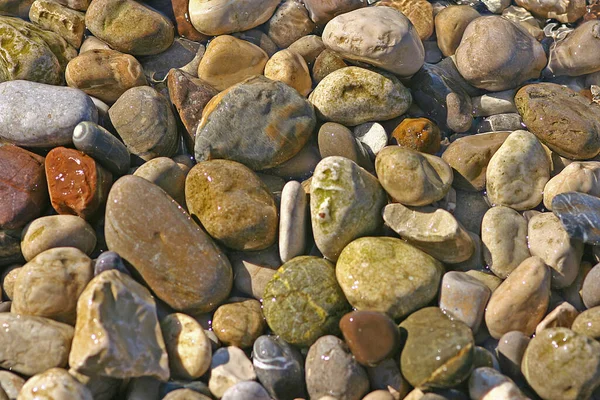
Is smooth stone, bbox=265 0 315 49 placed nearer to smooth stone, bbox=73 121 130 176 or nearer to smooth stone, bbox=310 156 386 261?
smooth stone, bbox=310 156 386 261

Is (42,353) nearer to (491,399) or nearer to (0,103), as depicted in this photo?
(0,103)

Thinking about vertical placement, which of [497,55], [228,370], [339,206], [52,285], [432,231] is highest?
[497,55]

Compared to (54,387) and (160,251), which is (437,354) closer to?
(160,251)

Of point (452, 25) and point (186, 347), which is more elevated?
point (452, 25)

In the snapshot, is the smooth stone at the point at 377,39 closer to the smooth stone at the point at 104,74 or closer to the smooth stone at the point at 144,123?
the smooth stone at the point at 144,123

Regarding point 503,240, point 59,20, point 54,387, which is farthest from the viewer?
point 59,20

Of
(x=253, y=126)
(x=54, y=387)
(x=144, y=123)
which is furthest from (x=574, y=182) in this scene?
(x=54, y=387)
